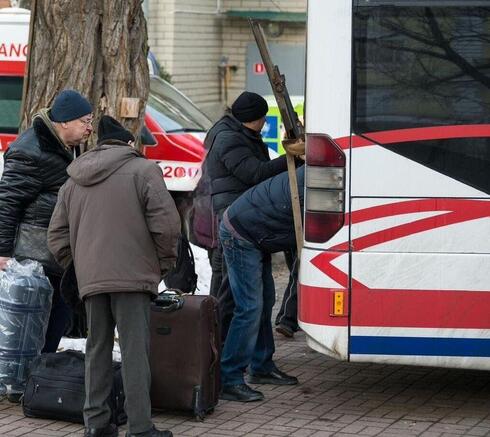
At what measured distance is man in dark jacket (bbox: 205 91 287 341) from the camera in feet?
24.4

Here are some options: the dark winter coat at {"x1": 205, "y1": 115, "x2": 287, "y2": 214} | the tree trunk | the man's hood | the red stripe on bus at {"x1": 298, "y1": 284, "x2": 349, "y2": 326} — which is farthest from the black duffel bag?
the tree trunk

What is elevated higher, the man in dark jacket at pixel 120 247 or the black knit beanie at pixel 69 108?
the black knit beanie at pixel 69 108

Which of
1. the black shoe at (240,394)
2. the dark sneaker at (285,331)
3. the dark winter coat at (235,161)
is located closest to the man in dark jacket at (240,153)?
the dark winter coat at (235,161)

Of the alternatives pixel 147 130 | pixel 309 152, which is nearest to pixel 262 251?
pixel 309 152

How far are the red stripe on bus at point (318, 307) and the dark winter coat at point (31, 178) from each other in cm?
153

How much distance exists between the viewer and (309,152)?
660cm

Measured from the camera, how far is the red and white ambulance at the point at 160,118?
43.3 ft

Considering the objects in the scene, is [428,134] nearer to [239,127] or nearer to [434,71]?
[434,71]

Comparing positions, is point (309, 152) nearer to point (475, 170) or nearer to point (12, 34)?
point (475, 170)

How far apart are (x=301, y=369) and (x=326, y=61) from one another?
7.86 ft

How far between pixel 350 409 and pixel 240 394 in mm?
650

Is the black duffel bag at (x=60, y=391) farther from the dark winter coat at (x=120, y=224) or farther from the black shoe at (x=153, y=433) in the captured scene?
the dark winter coat at (x=120, y=224)

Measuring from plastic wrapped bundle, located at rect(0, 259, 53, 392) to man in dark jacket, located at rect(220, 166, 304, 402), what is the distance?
1.08m

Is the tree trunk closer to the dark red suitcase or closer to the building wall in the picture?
the dark red suitcase
